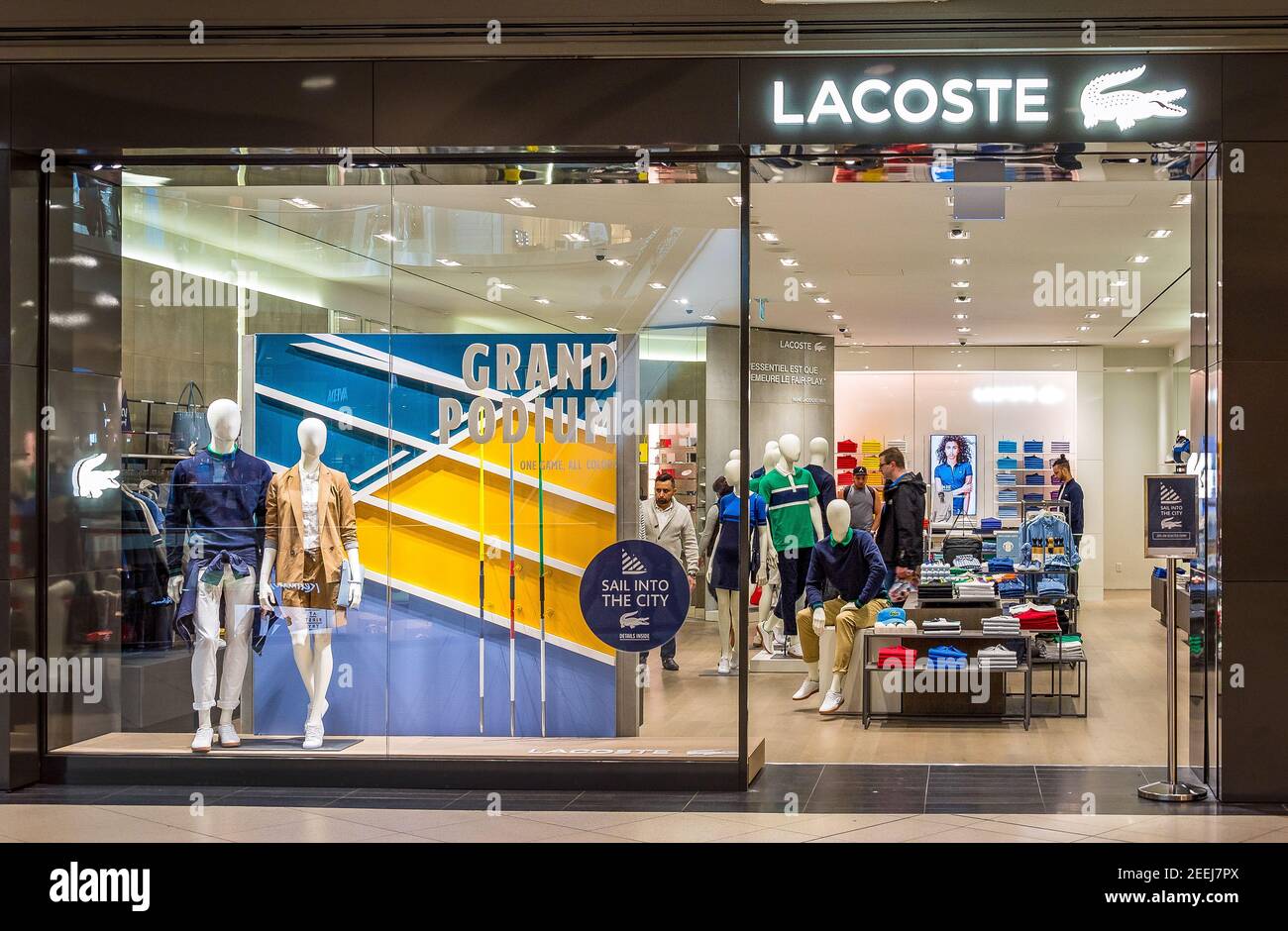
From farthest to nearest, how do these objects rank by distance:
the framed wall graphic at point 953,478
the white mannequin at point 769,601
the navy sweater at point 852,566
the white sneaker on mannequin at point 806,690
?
the framed wall graphic at point 953,478 < the white mannequin at point 769,601 < the white sneaker on mannequin at point 806,690 < the navy sweater at point 852,566

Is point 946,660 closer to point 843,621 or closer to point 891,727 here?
point 891,727

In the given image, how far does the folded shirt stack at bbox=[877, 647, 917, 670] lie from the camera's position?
725 centimetres

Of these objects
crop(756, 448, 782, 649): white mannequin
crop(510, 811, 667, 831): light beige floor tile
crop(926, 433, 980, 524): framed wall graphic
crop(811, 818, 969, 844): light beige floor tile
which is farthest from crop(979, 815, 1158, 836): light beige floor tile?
crop(926, 433, 980, 524): framed wall graphic

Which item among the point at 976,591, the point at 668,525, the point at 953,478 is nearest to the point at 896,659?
the point at 976,591

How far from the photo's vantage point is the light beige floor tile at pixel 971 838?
4562 millimetres

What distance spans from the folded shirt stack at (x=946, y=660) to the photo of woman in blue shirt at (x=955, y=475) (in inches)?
334

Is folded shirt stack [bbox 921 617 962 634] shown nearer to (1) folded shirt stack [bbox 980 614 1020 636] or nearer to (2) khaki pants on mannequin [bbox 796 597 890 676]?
(1) folded shirt stack [bbox 980 614 1020 636]

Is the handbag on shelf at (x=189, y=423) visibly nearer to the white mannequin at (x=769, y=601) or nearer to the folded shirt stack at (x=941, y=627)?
the white mannequin at (x=769, y=601)

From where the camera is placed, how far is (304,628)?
5828 mm

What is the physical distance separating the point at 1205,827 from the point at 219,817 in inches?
155

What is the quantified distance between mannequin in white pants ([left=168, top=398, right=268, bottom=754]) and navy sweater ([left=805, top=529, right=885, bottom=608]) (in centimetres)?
346

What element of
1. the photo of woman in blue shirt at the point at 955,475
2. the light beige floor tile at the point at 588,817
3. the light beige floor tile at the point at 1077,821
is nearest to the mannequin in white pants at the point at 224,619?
the light beige floor tile at the point at 588,817
